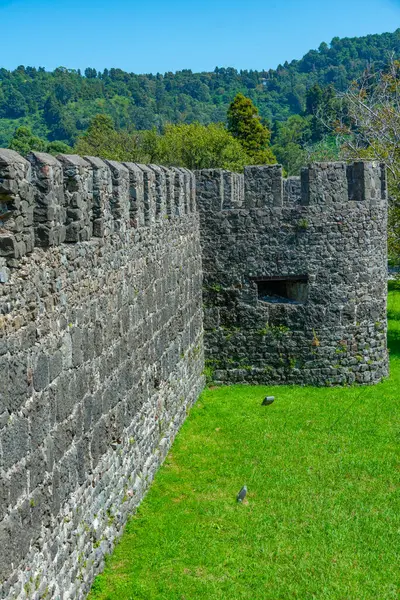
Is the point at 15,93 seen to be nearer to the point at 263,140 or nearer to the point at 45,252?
the point at 263,140

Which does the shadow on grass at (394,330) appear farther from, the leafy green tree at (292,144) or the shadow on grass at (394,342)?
the leafy green tree at (292,144)

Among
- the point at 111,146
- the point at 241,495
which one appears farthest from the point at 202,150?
the point at 241,495

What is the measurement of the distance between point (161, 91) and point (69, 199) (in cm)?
13959

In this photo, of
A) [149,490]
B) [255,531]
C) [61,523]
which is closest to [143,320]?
[149,490]

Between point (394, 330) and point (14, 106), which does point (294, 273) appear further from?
point (14, 106)

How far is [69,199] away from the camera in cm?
654

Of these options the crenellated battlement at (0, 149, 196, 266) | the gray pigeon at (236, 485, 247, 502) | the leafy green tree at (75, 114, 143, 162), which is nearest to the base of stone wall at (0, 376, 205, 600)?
the gray pigeon at (236, 485, 247, 502)

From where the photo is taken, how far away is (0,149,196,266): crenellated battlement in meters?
5.03

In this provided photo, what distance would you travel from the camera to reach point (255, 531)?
830 cm

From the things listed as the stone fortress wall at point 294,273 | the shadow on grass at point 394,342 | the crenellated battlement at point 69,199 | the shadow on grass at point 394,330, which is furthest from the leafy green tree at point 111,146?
the crenellated battlement at point 69,199

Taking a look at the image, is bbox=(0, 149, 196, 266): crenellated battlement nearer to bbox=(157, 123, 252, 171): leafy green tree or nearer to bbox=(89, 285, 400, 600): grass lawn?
bbox=(89, 285, 400, 600): grass lawn

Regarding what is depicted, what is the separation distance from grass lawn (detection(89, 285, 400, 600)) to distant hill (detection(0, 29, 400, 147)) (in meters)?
82.1

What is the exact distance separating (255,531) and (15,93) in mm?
117188

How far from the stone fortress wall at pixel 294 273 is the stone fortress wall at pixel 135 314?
2cm
